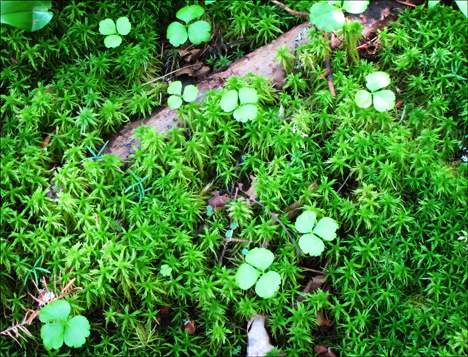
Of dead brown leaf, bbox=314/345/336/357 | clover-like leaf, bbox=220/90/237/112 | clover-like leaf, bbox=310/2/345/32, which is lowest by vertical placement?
dead brown leaf, bbox=314/345/336/357

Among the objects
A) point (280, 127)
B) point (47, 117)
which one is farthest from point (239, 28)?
point (47, 117)

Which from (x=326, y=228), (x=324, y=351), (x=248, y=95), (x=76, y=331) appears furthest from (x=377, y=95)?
(x=76, y=331)

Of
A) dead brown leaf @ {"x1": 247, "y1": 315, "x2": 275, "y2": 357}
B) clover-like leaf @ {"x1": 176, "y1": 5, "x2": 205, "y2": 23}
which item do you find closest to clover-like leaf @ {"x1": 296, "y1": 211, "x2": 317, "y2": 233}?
dead brown leaf @ {"x1": 247, "y1": 315, "x2": 275, "y2": 357}

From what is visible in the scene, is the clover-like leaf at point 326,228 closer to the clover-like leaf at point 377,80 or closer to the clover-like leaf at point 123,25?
the clover-like leaf at point 377,80

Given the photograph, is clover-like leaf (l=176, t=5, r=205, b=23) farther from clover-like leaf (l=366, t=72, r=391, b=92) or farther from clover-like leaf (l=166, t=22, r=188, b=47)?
clover-like leaf (l=366, t=72, r=391, b=92)

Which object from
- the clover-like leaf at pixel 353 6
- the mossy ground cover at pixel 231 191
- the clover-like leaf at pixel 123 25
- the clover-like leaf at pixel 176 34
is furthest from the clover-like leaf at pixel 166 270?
the clover-like leaf at pixel 353 6

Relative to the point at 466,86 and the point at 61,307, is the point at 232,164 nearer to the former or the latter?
the point at 61,307
